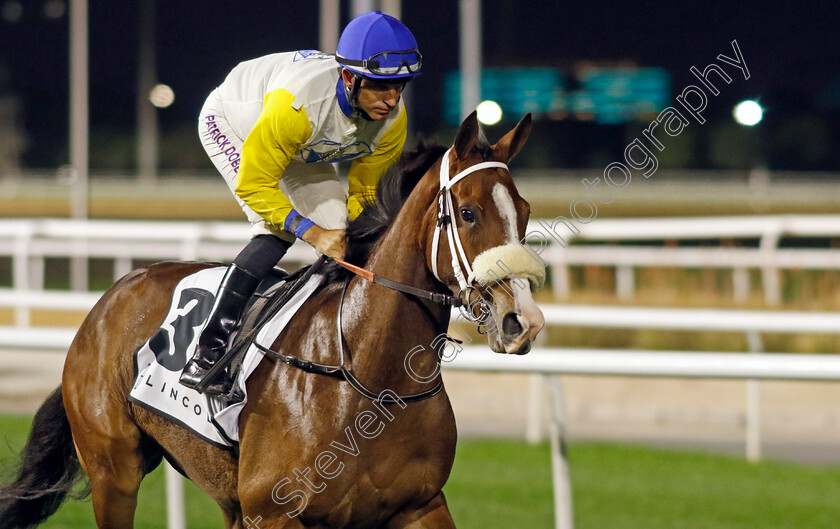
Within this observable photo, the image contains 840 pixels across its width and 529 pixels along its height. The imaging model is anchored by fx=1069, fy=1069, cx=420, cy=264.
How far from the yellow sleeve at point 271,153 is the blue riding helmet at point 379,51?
194mm

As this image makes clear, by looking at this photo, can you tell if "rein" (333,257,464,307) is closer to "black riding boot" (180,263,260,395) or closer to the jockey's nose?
"black riding boot" (180,263,260,395)

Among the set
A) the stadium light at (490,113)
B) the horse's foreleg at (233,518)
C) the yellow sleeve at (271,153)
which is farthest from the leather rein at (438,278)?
the stadium light at (490,113)

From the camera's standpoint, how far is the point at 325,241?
9.32 ft

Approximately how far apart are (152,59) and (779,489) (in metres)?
26.4

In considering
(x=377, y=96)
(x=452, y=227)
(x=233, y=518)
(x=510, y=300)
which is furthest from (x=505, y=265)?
(x=233, y=518)

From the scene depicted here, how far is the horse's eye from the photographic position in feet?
8.32

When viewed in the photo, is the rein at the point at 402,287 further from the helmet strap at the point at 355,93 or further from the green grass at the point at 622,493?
the green grass at the point at 622,493

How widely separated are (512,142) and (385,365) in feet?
2.16

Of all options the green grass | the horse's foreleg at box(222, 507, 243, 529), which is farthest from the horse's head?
the green grass

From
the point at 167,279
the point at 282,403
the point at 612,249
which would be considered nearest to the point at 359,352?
the point at 282,403

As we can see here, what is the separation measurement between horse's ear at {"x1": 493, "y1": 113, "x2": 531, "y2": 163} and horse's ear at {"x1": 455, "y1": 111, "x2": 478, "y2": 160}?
8 centimetres

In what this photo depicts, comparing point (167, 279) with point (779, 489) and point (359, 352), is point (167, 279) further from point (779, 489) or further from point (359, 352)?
point (779, 489)

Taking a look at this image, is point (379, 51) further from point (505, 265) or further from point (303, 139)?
point (505, 265)

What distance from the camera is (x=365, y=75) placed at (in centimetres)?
281
